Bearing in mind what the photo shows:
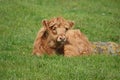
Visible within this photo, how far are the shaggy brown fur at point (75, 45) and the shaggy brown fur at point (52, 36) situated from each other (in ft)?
0.89

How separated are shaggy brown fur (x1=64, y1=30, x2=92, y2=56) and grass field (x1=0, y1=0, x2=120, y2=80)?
0.56 meters

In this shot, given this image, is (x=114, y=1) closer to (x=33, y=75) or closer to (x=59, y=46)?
(x=59, y=46)

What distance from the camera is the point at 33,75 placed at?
11000 millimetres

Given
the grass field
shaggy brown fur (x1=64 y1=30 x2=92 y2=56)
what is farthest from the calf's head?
the grass field

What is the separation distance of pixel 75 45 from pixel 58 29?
1137 millimetres

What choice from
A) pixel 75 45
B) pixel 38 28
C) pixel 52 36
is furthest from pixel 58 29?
pixel 38 28

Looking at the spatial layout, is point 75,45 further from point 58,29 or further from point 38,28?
point 38,28

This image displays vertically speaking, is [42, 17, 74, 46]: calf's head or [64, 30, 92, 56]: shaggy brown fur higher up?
[42, 17, 74, 46]: calf's head

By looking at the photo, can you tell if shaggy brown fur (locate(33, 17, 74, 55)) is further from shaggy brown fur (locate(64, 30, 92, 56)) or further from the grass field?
the grass field

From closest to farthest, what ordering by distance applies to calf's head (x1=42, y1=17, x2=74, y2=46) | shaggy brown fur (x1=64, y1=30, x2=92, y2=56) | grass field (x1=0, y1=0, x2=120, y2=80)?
grass field (x1=0, y1=0, x2=120, y2=80) → calf's head (x1=42, y1=17, x2=74, y2=46) → shaggy brown fur (x1=64, y1=30, x2=92, y2=56)

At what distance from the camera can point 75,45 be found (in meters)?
14.6

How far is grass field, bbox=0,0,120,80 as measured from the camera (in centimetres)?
1145

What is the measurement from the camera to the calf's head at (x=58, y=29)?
13.6 metres

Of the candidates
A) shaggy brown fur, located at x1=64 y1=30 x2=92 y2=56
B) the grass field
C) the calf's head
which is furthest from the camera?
shaggy brown fur, located at x1=64 y1=30 x2=92 y2=56
